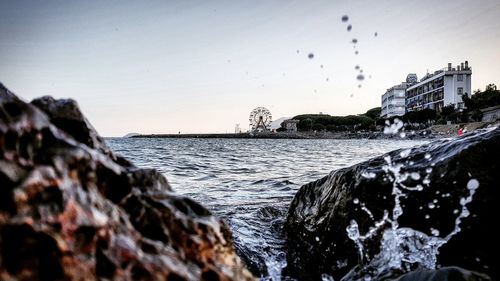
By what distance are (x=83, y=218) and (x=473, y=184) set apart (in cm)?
334

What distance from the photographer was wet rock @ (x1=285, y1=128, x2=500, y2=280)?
3.23 metres

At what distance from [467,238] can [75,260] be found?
3.18 meters

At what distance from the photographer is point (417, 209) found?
3680 mm

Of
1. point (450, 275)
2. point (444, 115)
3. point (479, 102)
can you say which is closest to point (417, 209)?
point (450, 275)

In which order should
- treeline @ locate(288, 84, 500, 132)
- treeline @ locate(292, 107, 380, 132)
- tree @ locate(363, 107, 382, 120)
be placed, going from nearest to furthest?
treeline @ locate(288, 84, 500, 132), treeline @ locate(292, 107, 380, 132), tree @ locate(363, 107, 382, 120)

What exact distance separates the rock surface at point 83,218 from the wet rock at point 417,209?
232 centimetres

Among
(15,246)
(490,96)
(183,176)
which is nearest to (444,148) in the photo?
(15,246)

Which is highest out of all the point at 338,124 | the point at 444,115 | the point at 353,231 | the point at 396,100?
the point at 396,100

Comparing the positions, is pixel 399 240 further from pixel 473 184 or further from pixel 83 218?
pixel 83 218

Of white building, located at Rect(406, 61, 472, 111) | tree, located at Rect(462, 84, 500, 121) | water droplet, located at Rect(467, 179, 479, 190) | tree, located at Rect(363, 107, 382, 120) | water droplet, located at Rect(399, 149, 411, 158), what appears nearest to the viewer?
water droplet, located at Rect(467, 179, 479, 190)

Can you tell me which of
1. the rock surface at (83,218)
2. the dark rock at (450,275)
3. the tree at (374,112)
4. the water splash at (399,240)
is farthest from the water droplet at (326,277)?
the tree at (374,112)

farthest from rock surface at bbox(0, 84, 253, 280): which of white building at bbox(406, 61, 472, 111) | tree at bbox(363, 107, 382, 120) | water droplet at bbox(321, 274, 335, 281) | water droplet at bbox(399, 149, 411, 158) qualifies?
tree at bbox(363, 107, 382, 120)

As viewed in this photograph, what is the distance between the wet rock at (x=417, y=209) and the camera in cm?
323

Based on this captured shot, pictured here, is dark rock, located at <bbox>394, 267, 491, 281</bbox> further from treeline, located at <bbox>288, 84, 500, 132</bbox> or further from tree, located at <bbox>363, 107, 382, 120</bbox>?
tree, located at <bbox>363, 107, 382, 120</bbox>
